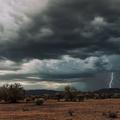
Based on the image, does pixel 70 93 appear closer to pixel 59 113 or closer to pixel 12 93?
pixel 12 93

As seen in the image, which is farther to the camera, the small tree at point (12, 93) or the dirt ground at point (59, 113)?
the small tree at point (12, 93)

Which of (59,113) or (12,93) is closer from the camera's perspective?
(59,113)

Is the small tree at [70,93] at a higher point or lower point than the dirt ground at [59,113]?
higher

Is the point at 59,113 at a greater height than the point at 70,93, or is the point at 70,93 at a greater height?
the point at 70,93

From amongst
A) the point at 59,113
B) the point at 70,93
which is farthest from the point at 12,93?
the point at 59,113

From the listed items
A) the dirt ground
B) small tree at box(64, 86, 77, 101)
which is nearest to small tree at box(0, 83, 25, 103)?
small tree at box(64, 86, 77, 101)

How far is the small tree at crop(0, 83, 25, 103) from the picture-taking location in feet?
452

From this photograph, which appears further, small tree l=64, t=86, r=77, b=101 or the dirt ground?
small tree l=64, t=86, r=77, b=101

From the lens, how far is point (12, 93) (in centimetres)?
13775

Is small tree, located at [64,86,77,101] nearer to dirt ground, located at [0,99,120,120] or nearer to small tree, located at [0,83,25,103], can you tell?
small tree, located at [0,83,25,103]

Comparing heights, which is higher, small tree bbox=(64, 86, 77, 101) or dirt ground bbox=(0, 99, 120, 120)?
small tree bbox=(64, 86, 77, 101)

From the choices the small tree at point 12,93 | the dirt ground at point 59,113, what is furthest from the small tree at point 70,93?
the dirt ground at point 59,113

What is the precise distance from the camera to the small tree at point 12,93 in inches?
5418

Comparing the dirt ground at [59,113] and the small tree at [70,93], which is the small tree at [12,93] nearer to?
the small tree at [70,93]
